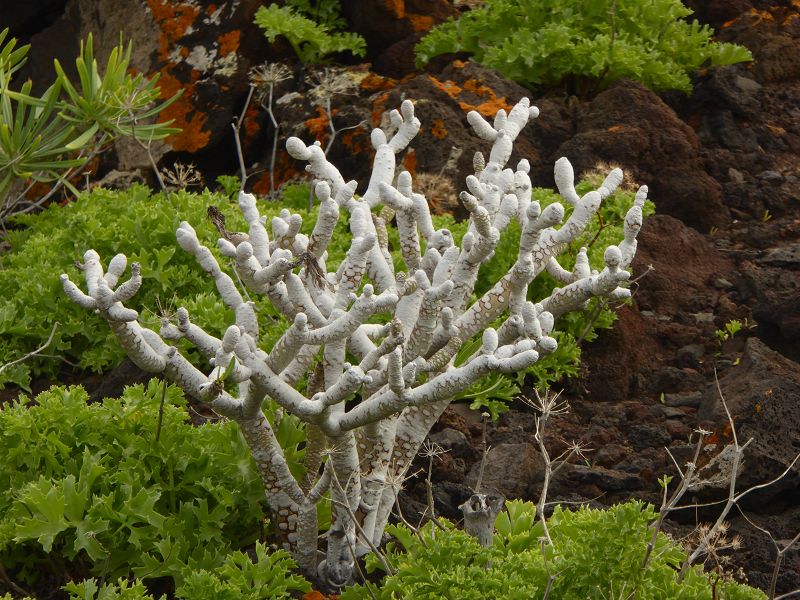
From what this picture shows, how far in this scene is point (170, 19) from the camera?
28.0 ft

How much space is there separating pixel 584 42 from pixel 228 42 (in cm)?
271

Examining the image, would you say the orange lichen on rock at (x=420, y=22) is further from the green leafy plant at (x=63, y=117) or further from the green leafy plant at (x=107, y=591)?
the green leafy plant at (x=107, y=591)

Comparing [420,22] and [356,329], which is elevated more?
[356,329]

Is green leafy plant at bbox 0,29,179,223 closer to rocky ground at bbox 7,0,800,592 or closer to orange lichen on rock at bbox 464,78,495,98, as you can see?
rocky ground at bbox 7,0,800,592

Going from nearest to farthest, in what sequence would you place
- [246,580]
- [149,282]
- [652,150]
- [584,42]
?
1. [246,580]
2. [149,282]
3. [652,150]
4. [584,42]

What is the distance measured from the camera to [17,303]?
5875mm

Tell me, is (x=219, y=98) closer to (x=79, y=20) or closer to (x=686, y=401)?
(x=79, y=20)

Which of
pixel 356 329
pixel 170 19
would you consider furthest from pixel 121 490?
pixel 170 19

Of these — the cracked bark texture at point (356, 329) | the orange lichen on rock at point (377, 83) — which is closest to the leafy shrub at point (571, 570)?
the cracked bark texture at point (356, 329)

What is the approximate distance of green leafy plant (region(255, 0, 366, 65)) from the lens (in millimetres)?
8266

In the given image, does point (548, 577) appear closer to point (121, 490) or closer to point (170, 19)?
point (121, 490)

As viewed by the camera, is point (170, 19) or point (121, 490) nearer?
point (121, 490)

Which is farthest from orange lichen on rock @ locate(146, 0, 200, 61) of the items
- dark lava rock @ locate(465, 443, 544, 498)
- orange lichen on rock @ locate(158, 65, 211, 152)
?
dark lava rock @ locate(465, 443, 544, 498)

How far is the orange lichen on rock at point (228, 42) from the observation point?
8.41 metres
